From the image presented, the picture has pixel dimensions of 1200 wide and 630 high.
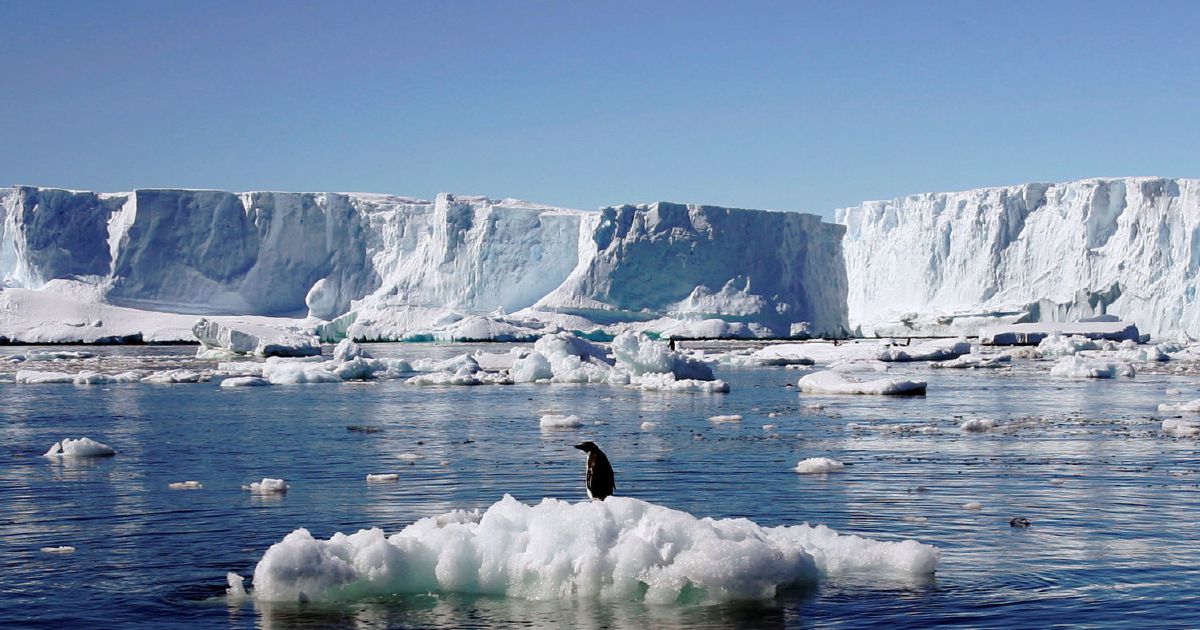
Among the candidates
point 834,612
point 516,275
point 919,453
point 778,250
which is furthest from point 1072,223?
point 834,612

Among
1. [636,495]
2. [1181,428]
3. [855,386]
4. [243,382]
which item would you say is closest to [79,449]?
[636,495]

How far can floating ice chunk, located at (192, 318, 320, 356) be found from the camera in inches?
1844

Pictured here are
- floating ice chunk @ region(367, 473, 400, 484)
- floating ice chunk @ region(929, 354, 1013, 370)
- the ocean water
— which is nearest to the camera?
the ocean water

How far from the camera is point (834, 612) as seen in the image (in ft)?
21.2

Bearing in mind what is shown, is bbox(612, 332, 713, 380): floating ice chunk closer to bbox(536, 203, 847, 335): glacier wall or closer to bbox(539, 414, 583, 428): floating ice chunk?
bbox(539, 414, 583, 428): floating ice chunk

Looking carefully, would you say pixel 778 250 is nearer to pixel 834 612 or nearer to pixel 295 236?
pixel 295 236

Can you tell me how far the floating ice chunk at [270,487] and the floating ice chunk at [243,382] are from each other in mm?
17845

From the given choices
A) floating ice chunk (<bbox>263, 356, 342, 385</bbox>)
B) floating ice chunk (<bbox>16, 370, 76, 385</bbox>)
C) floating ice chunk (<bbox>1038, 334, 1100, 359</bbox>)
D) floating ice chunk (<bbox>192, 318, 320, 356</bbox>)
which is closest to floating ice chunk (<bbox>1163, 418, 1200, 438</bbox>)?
floating ice chunk (<bbox>263, 356, 342, 385</bbox>)

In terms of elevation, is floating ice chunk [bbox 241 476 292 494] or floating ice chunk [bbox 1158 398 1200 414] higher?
floating ice chunk [bbox 1158 398 1200 414]

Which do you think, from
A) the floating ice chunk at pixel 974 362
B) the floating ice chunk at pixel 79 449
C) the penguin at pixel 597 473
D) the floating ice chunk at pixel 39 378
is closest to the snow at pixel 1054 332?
the floating ice chunk at pixel 974 362

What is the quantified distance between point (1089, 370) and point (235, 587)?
27738mm

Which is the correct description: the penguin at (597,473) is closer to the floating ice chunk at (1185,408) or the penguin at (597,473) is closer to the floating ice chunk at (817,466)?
the floating ice chunk at (817,466)

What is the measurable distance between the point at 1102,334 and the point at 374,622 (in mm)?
54098

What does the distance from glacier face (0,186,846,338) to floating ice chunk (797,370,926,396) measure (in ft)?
140
